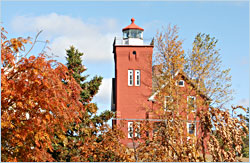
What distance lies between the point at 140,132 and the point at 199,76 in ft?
36.7

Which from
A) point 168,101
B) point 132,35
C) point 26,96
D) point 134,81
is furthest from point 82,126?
point 132,35

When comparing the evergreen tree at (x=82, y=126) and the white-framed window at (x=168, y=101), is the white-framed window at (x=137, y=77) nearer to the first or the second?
the white-framed window at (x=168, y=101)

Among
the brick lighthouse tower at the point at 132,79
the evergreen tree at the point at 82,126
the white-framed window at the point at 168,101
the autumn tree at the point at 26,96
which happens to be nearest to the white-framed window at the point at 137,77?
the brick lighthouse tower at the point at 132,79

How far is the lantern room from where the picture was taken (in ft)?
83.5

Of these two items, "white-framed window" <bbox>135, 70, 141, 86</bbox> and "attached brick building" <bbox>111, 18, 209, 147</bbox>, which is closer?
"attached brick building" <bbox>111, 18, 209, 147</bbox>

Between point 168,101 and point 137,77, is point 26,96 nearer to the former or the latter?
point 168,101

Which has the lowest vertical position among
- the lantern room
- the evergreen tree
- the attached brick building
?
the evergreen tree

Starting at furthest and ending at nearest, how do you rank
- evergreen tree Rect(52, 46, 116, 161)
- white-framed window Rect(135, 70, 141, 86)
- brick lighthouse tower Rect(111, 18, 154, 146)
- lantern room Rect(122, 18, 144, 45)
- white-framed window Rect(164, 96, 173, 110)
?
lantern room Rect(122, 18, 144, 45), white-framed window Rect(135, 70, 141, 86), brick lighthouse tower Rect(111, 18, 154, 146), white-framed window Rect(164, 96, 173, 110), evergreen tree Rect(52, 46, 116, 161)

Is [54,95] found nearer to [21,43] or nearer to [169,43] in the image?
Answer: [21,43]

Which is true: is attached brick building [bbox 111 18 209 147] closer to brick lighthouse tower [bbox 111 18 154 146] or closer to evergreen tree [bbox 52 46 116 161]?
brick lighthouse tower [bbox 111 18 154 146]

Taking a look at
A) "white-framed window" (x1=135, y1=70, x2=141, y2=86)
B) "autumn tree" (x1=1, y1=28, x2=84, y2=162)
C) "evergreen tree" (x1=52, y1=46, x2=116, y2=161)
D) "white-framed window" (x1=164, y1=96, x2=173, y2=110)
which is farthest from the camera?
"white-framed window" (x1=135, y1=70, x2=141, y2=86)

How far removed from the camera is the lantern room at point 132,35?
25453 mm

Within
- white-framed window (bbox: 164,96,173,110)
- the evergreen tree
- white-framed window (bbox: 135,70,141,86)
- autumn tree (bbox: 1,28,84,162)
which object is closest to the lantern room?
white-framed window (bbox: 135,70,141,86)

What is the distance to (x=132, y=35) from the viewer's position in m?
25.9
